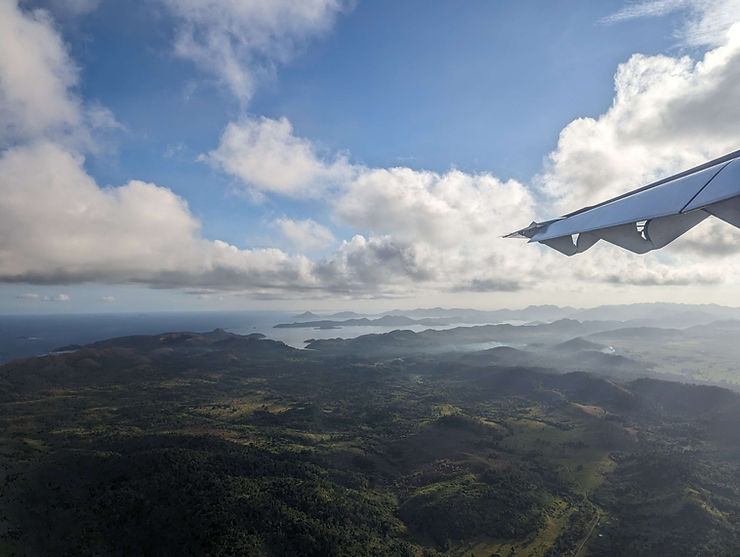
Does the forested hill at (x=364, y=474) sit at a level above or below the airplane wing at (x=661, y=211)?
below

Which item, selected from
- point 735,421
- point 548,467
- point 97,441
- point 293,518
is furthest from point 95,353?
point 735,421

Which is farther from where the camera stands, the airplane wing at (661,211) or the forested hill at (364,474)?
the forested hill at (364,474)

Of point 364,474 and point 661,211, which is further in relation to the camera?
point 364,474

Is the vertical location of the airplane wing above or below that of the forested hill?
above

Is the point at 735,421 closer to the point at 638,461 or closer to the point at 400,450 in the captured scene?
the point at 638,461

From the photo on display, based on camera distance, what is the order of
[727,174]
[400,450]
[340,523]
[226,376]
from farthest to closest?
[226,376], [400,450], [340,523], [727,174]
